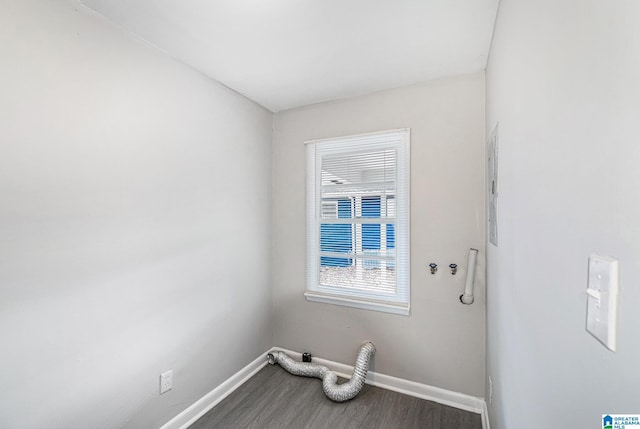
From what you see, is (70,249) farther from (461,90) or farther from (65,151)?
(461,90)

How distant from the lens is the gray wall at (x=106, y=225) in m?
1.29

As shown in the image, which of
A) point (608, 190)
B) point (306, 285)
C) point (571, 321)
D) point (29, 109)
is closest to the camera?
point (608, 190)

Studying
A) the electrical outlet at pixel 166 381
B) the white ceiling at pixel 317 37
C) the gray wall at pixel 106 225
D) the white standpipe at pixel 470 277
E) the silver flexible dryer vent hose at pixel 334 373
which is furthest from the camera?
the silver flexible dryer vent hose at pixel 334 373

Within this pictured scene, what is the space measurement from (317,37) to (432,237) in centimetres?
169

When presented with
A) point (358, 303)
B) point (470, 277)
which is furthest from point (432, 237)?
point (358, 303)

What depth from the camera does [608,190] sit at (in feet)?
1.50

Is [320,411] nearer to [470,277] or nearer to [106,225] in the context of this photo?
[470,277]

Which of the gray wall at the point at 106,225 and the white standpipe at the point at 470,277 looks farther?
the white standpipe at the point at 470,277

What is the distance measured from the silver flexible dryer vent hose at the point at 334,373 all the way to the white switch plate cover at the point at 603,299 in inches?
84.2

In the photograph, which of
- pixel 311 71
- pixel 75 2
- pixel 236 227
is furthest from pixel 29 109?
pixel 311 71

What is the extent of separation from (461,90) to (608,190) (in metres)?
2.12

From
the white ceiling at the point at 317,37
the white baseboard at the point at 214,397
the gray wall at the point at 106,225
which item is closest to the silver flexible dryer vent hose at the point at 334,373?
the white baseboard at the point at 214,397

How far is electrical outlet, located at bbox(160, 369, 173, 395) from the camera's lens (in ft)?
6.17

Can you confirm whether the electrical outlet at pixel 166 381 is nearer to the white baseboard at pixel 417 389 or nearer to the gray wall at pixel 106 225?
the gray wall at pixel 106 225
